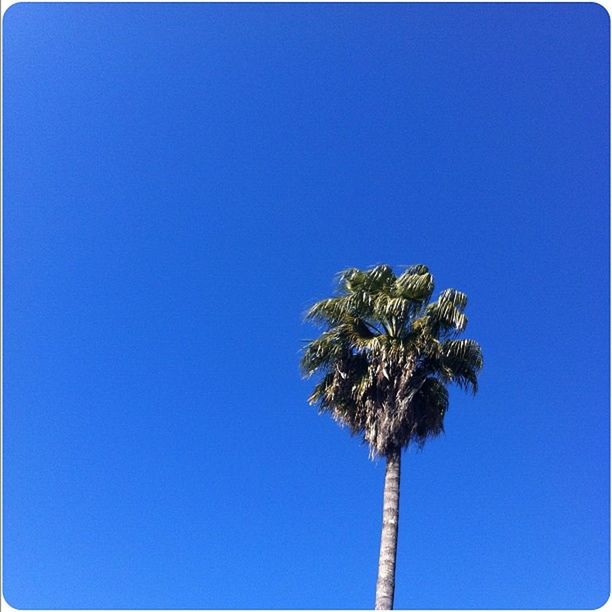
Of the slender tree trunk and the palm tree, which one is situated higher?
the palm tree

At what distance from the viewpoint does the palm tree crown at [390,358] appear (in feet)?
50.0

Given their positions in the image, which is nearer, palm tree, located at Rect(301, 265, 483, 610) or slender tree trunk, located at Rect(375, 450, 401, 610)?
slender tree trunk, located at Rect(375, 450, 401, 610)

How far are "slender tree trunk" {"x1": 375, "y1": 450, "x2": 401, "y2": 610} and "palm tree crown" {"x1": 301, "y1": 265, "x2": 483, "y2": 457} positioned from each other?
0.44 m

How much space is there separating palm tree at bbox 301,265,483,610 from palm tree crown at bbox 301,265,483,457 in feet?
0.07

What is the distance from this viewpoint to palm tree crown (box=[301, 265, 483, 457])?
50.0 ft

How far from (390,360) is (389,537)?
11.7ft

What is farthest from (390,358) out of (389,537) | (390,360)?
(389,537)

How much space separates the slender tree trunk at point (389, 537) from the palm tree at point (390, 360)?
3cm

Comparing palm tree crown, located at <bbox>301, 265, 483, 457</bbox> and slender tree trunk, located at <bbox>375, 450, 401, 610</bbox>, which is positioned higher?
palm tree crown, located at <bbox>301, 265, 483, 457</bbox>

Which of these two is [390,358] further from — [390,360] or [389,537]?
[389,537]

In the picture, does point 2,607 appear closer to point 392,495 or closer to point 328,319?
point 392,495

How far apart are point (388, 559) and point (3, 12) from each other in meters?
13.1

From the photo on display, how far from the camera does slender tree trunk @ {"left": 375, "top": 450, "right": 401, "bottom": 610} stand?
43.5 feet

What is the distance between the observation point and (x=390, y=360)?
15.4 meters
